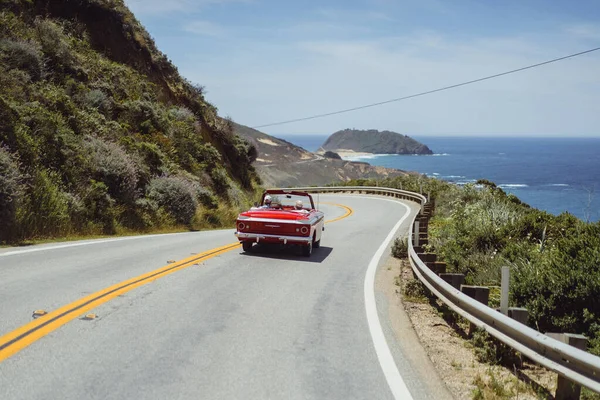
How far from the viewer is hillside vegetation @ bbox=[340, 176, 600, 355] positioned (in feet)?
25.0

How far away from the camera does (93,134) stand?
59.7 ft

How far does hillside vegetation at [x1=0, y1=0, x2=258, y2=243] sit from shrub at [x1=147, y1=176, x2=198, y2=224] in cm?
4

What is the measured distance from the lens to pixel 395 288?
9.67 meters

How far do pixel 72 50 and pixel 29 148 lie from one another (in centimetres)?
1092

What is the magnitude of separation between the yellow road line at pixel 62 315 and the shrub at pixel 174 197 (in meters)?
9.11

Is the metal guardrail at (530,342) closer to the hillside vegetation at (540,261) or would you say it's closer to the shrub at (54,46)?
the hillside vegetation at (540,261)

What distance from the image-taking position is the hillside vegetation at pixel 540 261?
300 inches

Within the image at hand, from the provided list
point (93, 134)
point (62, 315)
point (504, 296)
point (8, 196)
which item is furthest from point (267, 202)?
point (93, 134)

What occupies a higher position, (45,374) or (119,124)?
(119,124)

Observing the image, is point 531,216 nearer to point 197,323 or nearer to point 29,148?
point 197,323

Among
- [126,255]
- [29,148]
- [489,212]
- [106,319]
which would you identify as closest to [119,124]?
[29,148]

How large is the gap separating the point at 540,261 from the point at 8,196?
1082cm

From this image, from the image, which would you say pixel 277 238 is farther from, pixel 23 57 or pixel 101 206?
pixel 23 57

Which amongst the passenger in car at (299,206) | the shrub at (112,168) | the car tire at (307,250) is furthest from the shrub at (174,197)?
the car tire at (307,250)
